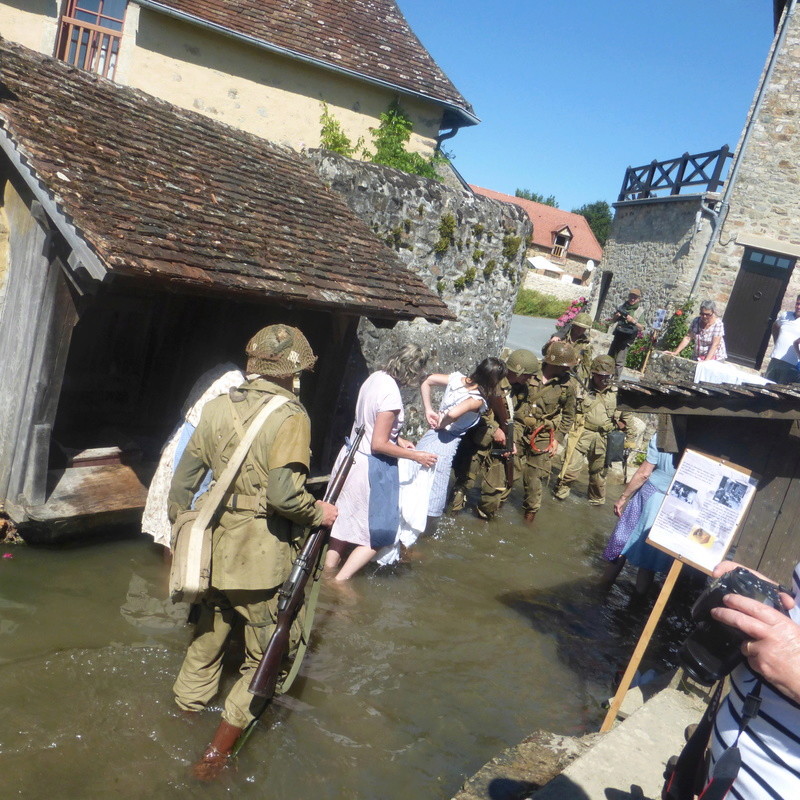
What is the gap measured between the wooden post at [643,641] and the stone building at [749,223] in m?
14.1

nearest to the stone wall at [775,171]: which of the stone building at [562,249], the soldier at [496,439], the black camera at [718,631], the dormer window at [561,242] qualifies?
the soldier at [496,439]

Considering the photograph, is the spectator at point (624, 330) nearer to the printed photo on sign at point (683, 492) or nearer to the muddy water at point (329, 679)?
the muddy water at point (329, 679)

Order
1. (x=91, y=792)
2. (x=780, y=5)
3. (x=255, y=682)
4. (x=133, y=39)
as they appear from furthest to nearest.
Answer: (x=780, y=5) → (x=133, y=39) → (x=255, y=682) → (x=91, y=792)

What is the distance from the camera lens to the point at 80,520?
560 cm

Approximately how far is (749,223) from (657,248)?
9.40 feet

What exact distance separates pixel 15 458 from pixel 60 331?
104 centimetres

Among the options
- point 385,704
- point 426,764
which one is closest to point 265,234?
point 385,704

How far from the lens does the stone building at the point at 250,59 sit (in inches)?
423

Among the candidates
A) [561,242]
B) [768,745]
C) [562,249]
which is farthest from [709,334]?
[561,242]

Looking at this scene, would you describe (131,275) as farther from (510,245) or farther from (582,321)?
(582,321)

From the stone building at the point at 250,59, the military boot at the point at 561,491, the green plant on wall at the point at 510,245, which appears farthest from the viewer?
the stone building at the point at 250,59

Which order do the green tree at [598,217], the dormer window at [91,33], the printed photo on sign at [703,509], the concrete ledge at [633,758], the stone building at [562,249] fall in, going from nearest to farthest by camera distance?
the concrete ledge at [633,758] → the printed photo on sign at [703,509] → the dormer window at [91,33] → the stone building at [562,249] → the green tree at [598,217]

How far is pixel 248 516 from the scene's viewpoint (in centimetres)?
363

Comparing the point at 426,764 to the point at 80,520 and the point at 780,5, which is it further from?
the point at 780,5
